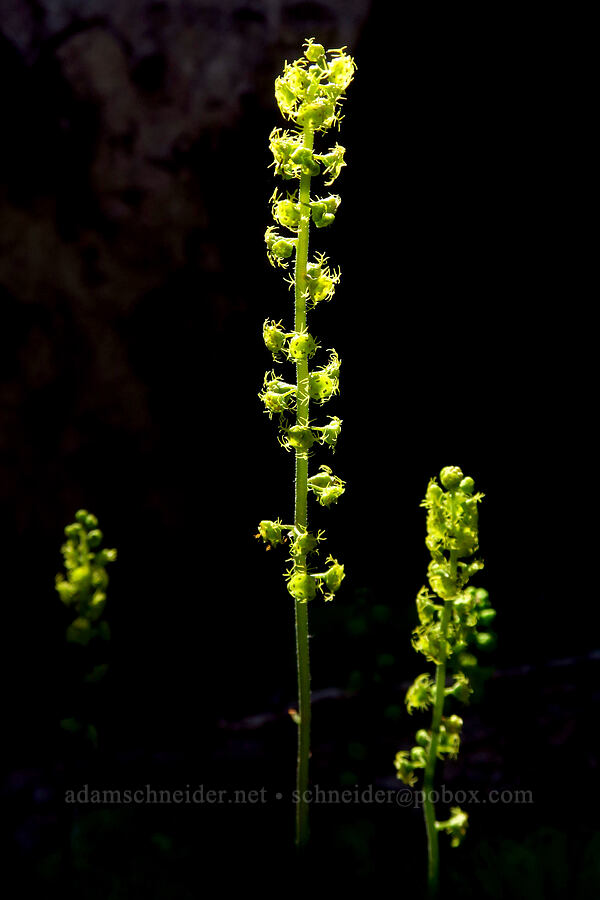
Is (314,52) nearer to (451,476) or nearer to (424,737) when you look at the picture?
(451,476)

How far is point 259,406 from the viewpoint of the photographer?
173 inches

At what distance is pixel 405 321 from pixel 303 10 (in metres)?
1.58

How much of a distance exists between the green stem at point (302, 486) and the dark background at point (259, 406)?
1.63ft

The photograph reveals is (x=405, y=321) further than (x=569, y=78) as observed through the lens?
Yes

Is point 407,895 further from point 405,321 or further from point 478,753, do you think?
point 405,321

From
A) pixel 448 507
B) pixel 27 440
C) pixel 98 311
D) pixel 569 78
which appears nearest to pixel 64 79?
pixel 98 311

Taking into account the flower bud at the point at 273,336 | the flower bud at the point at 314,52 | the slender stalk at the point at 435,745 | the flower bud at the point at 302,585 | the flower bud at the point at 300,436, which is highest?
the flower bud at the point at 314,52

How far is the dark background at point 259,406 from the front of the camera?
3734 millimetres

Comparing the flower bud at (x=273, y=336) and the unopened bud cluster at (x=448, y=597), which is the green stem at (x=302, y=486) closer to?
the flower bud at (x=273, y=336)

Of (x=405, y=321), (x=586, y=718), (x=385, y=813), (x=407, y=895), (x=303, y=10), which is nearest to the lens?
(x=407, y=895)

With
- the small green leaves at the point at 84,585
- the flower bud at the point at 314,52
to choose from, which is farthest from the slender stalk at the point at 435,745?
the flower bud at the point at 314,52

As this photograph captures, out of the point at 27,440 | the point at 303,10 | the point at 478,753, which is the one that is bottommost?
the point at 478,753

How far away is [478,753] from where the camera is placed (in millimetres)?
3896

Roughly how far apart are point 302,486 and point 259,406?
6.01 ft
